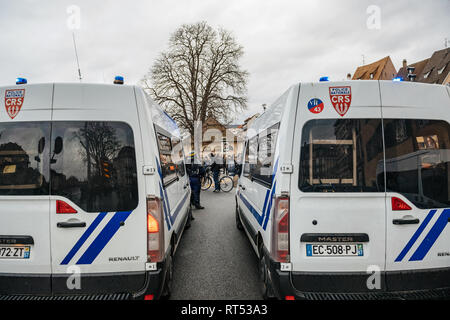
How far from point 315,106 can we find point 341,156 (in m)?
0.52

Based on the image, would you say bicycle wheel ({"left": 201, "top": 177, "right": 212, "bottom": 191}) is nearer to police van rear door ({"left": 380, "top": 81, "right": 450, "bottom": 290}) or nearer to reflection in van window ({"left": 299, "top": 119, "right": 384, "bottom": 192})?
reflection in van window ({"left": 299, "top": 119, "right": 384, "bottom": 192})

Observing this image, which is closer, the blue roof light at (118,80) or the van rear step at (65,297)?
the van rear step at (65,297)

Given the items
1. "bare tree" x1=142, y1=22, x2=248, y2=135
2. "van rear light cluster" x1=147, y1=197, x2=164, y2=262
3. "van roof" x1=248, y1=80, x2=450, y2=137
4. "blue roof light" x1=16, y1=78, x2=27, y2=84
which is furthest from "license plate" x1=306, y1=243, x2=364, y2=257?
"bare tree" x1=142, y1=22, x2=248, y2=135

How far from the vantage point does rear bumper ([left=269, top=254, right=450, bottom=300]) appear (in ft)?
6.95

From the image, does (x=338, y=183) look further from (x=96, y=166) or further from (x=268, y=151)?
(x=96, y=166)

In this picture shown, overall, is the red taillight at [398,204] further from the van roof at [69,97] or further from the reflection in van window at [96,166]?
the van roof at [69,97]

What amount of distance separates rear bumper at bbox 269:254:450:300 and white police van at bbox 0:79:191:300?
1263 mm

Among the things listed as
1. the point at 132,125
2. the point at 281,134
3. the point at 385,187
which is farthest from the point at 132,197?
the point at 385,187

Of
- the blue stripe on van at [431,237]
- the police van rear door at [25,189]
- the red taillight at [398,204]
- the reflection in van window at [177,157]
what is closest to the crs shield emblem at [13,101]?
the police van rear door at [25,189]

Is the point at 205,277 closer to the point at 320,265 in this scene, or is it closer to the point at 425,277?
the point at 320,265

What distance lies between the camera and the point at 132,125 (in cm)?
225

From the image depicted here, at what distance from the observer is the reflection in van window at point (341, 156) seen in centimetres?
216

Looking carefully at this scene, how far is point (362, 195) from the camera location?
2.14m
